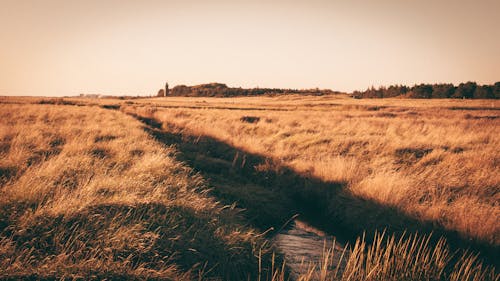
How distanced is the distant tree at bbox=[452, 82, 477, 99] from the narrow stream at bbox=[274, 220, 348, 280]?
66.9 m

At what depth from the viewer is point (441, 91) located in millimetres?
63750

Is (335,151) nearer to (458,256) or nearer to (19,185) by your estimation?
(458,256)

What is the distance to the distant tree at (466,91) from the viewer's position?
59.2 metres

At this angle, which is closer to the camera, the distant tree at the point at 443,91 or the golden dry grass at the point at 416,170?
the golden dry grass at the point at 416,170

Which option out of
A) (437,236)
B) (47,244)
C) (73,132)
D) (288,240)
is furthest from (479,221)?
(73,132)

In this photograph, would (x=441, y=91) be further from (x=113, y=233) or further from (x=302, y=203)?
(x=113, y=233)

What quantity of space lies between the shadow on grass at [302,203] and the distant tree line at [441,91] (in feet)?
207

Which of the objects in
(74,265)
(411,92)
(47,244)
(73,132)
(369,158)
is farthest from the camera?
(411,92)

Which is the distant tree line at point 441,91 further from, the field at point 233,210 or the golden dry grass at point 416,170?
the field at point 233,210

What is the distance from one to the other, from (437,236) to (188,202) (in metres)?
3.99

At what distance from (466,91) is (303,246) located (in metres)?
67.9

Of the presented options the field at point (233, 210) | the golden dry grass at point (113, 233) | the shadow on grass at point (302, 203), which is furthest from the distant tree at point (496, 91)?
the golden dry grass at point (113, 233)

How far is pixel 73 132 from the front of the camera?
35.6 ft

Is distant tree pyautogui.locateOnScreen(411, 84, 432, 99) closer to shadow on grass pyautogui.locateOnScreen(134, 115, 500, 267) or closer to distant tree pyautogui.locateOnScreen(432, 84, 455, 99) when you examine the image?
distant tree pyautogui.locateOnScreen(432, 84, 455, 99)
